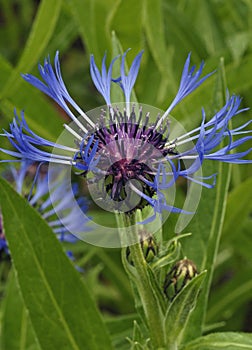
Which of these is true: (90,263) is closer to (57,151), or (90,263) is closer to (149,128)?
(57,151)

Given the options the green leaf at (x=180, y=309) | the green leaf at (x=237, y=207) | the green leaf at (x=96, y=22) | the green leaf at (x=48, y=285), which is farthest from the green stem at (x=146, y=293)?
the green leaf at (x=96, y=22)

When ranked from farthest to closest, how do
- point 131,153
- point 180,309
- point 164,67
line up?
point 164,67 < point 180,309 < point 131,153

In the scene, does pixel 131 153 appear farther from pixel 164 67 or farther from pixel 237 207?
pixel 164 67

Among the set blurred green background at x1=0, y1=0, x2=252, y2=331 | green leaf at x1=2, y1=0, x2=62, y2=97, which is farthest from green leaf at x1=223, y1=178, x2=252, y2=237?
green leaf at x1=2, y1=0, x2=62, y2=97

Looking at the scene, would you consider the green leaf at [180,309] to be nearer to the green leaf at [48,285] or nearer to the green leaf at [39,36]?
the green leaf at [48,285]

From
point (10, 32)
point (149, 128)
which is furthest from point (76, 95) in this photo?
point (149, 128)

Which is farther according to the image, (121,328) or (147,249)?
(121,328)

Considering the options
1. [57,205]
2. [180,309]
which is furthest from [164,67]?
[180,309]
